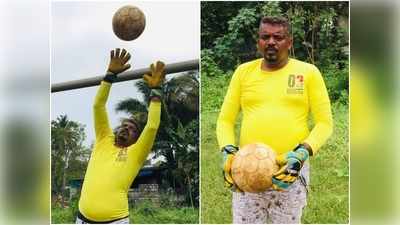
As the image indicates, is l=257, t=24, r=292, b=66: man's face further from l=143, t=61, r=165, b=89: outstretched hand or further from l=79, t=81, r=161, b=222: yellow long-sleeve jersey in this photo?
l=79, t=81, r=161, b=222: yellow long-sleeve jersey

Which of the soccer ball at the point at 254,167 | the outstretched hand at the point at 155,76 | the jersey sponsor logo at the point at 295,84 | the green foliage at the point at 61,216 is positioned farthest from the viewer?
the green foliage at the point at 61,216

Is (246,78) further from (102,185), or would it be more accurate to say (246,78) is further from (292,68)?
(102,185)

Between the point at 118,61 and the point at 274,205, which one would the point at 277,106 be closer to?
the point at 274,205

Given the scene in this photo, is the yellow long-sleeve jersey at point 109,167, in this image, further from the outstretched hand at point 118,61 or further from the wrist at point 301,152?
the wrist at point 301,152

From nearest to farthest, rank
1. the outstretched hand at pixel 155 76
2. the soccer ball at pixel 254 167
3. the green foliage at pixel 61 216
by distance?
the soccer ball at pixel 254 167
the outstretched hand at pixel 155 76
the green foliage at pixel 61 216

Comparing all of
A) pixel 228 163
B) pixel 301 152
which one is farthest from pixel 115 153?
pixel 301 152

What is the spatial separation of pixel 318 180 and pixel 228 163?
0.73 metres

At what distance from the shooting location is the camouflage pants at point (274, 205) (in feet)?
16.3

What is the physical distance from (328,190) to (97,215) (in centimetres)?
186

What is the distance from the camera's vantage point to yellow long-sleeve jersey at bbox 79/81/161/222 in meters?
5.10

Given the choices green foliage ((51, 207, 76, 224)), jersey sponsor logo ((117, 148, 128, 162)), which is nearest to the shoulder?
jersey sponsor logo ((117, 148, 128, 162))

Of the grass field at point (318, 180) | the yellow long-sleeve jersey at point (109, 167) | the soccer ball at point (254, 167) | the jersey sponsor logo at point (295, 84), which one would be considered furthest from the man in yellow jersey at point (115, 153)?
the jersey sponsor logo at point (295, 84)

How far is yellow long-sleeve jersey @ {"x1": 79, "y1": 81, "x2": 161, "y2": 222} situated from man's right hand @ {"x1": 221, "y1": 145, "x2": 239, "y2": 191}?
0.59 m

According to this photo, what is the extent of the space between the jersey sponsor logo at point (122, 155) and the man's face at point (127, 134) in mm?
59
